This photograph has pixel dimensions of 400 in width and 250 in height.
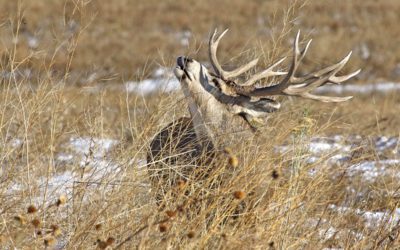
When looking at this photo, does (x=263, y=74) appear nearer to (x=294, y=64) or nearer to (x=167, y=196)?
(x=294, y=64)

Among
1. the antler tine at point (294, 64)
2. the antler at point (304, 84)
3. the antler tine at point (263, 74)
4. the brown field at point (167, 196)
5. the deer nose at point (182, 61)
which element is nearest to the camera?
the brown field at point (167, 196)

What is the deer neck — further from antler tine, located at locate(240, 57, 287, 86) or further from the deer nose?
antler tine, located at locate(240, 57, 287, 86)

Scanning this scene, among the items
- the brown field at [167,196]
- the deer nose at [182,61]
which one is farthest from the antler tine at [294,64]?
the deer nose at [182,61]

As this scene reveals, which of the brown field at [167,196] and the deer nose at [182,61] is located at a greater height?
the deer nose at [182,61]

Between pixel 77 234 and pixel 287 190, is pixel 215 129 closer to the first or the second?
pixel 287 190

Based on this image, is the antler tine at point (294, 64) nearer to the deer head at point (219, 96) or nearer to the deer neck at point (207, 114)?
the deer head at point (219, 96)

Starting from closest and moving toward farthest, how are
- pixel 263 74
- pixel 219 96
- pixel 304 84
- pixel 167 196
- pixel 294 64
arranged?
pixel 167 196
pixel 294 64
pixel 304 84
pixel 263 74
pixel 219 96

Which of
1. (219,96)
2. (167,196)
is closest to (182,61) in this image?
(219,96)

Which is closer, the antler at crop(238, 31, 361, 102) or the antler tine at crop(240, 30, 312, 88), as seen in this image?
the antler tine at crop(240, 30, 312, 88)

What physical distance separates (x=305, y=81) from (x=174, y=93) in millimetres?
872

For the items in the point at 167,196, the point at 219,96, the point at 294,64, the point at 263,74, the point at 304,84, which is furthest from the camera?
the point at 219,96

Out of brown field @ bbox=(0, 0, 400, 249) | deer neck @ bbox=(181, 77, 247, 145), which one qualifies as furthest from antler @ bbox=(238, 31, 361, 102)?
deer neck @ bbox=(181, 77, 247, 145)

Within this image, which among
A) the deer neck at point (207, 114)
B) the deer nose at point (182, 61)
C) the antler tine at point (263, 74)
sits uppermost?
the deer nose at point (182, 61)

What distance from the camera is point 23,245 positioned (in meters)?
3.77
